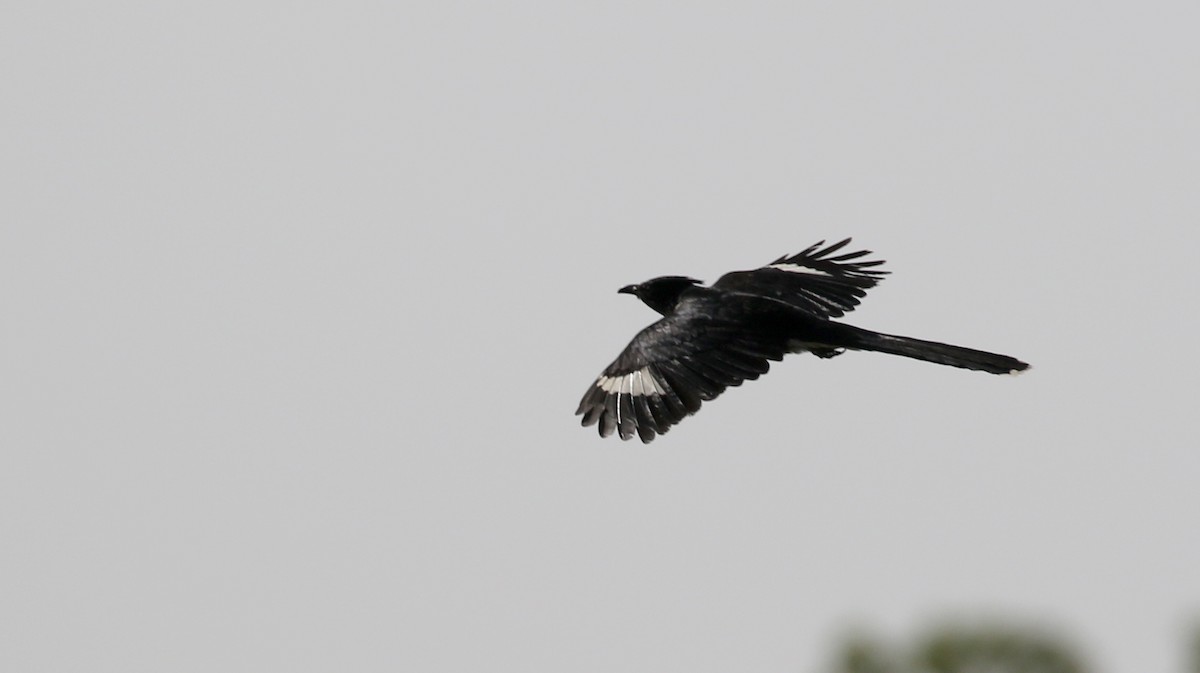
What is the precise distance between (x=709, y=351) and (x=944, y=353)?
1.76 metres

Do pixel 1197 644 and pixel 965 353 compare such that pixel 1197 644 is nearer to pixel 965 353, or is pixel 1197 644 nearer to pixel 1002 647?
pixel 1002 647

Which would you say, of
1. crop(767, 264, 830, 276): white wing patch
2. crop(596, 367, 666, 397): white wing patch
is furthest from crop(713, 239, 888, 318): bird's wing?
crop(596, 367, 666, 397): white wing patch

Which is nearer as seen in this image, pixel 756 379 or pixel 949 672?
pixel 949 672

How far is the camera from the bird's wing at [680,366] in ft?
43.1

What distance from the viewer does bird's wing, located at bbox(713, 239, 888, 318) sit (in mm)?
15148

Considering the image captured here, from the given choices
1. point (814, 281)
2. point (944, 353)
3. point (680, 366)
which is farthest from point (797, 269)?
point (680, 366)

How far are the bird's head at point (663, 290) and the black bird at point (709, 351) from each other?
0.01m

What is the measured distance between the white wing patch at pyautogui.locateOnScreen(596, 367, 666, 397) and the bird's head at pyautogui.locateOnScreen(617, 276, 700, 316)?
150 centimetres

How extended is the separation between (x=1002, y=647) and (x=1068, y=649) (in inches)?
16.5

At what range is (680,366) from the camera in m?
13.4

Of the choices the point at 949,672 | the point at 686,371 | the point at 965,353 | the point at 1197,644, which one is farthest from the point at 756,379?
the point at 1197,644

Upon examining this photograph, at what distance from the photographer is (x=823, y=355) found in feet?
46.8

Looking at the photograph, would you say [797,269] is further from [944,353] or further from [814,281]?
[944,353]

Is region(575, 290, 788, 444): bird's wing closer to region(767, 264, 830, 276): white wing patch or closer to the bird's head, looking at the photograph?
the bird's head
